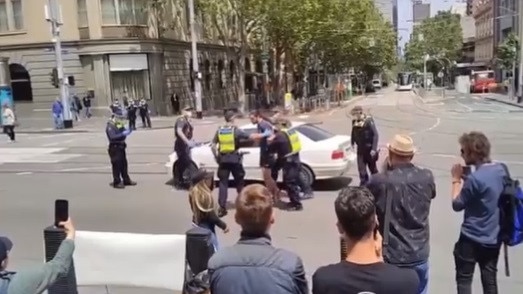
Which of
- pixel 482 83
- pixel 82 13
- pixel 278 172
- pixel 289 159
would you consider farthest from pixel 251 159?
pixel 482 83

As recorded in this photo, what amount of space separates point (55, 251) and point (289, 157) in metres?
5.34

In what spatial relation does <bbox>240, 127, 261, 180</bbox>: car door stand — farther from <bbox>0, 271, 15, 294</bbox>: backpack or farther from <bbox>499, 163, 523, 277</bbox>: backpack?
<bbox>0, 271, 15, 294</bbox>: backpack

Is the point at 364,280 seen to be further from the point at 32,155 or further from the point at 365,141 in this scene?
the point at 32,155

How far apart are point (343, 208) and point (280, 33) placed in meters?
35.4

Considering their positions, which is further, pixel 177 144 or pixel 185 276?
pixel 177 144

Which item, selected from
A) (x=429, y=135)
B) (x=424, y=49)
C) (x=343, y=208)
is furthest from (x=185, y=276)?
(x=424, y=49)

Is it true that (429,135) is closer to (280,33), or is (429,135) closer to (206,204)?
(206,204)

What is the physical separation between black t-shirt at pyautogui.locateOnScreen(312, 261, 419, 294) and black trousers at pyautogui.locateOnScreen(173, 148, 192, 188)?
29.3 feet

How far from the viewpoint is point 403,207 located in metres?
4.17

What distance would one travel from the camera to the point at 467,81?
2840 inches

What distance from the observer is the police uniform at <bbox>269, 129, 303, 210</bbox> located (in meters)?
9.36

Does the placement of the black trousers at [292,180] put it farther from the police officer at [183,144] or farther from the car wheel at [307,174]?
the police officer at [183,144]

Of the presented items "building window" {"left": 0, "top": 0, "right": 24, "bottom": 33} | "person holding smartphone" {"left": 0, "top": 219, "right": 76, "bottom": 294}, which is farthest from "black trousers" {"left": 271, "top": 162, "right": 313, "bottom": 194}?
"building window" {"left": 0, "top": 0, "right": 24, "bottom": 33}

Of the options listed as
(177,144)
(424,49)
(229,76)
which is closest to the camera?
(177,144)
